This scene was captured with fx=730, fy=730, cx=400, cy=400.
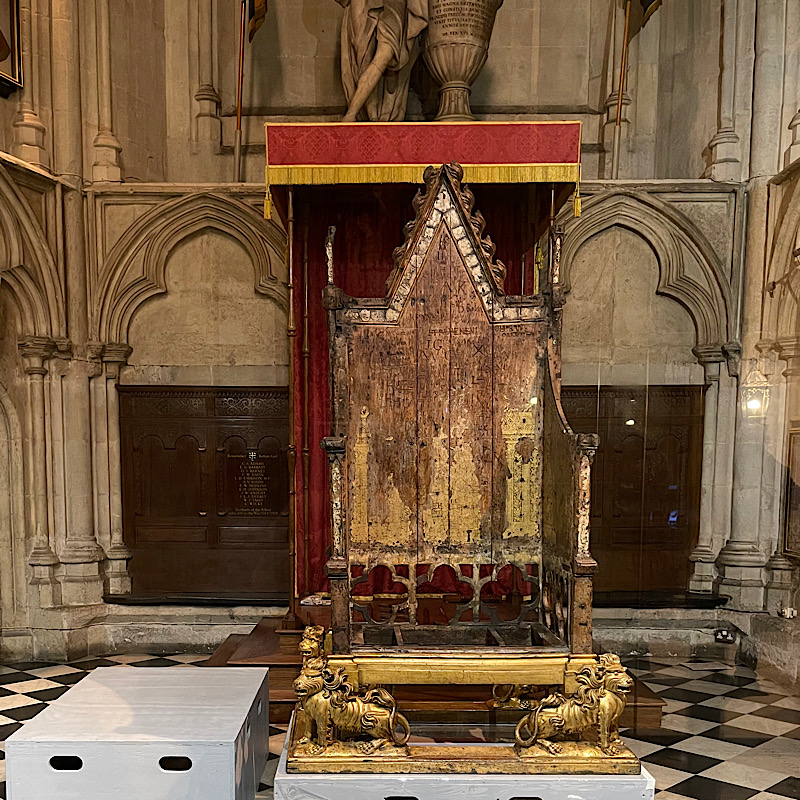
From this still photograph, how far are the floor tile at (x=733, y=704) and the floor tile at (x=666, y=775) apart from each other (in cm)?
70

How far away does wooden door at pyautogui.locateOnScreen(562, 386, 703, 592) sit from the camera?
4277 mm

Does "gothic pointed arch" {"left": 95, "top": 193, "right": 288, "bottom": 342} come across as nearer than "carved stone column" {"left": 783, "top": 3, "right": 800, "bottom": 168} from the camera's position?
No

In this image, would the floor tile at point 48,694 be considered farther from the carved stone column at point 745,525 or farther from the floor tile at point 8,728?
the carved stone column at point 745,525

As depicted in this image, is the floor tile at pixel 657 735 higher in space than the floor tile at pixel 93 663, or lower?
higher

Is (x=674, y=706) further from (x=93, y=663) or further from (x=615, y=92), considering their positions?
(x=615, y=92)

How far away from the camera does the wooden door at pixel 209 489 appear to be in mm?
5039

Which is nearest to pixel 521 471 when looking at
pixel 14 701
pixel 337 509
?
pixel 337 509

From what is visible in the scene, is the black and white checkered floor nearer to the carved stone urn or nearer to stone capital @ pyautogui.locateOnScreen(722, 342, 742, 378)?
stone capital @ pyautogui.locateOnScreen(722, 342, 742, 378)

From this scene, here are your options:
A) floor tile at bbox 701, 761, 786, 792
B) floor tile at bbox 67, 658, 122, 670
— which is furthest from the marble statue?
floor tile at bbox 701, 761, 786, 792

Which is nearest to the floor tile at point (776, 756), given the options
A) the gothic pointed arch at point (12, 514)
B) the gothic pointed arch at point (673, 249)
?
the gothic pointed arch at point (673, 249)

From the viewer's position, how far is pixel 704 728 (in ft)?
Answer: 11.5

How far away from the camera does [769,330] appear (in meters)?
3.71

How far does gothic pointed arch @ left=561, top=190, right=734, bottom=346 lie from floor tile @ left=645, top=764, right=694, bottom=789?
253 centimetres

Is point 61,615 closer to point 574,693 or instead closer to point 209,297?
point 209,297
